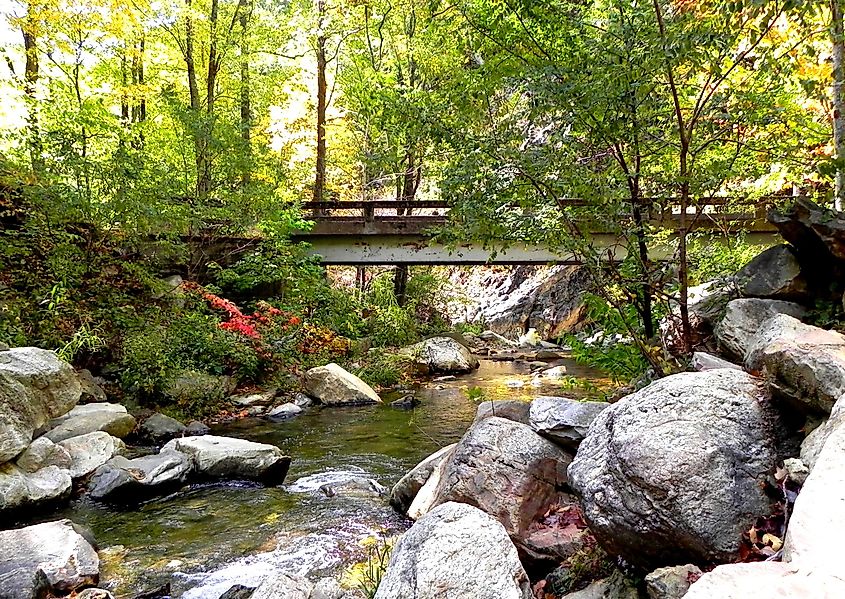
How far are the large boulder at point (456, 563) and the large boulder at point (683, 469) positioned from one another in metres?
0.60

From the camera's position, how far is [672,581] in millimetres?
2822

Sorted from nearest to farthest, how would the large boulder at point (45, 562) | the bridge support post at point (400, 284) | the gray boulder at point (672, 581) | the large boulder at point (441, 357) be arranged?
the gray boulder at point (672, 581), the large boulder at point (45, 562), the large boulder at point (441, 357), the bridge support post at point (400, 284)

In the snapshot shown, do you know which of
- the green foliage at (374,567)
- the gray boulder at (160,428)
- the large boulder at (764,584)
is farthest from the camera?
the gray boulder at (160,428)

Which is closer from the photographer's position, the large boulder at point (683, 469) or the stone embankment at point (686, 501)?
the stone embankment at point (686, 501)

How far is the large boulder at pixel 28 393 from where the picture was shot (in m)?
5.81

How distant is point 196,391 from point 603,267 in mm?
7767

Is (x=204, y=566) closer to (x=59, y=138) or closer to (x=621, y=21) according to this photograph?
(x=621, y=21)

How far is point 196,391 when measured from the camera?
10219mm

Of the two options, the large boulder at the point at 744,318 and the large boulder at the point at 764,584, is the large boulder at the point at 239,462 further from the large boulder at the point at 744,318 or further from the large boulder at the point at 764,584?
the large boulder at the point at 764,584

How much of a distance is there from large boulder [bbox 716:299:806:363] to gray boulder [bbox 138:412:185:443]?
7.57 meters

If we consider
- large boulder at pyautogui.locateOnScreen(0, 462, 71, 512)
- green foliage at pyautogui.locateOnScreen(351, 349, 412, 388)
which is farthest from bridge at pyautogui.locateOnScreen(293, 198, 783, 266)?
large boulder at pyautogui.locateOnScreen(0, 462, 71, 512)

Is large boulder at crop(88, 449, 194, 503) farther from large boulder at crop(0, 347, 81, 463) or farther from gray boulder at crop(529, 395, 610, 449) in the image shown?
gray boulder at crop(529, 395, 610, 449)

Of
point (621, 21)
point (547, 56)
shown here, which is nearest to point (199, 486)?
point (547, 56)

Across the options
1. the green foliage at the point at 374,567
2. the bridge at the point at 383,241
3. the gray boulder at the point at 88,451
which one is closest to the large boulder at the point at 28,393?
the gray boulder at the point at 88,451
